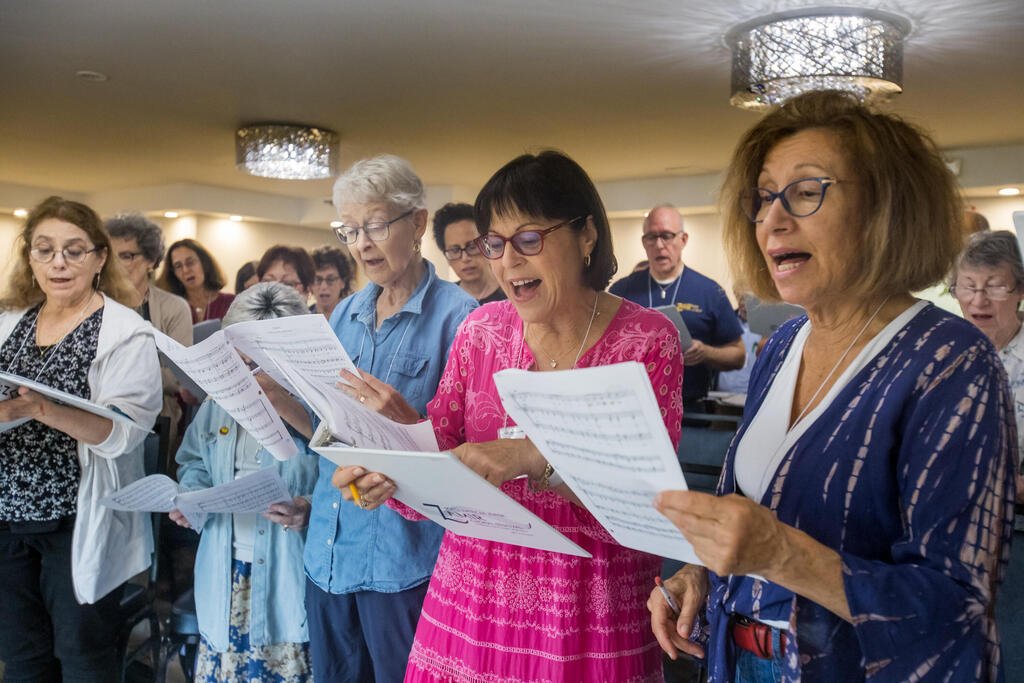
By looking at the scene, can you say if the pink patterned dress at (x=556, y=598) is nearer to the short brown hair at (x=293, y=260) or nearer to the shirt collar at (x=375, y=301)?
the shirt collar at (x=375, y=301)

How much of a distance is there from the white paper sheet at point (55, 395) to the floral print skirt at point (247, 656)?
53 cm

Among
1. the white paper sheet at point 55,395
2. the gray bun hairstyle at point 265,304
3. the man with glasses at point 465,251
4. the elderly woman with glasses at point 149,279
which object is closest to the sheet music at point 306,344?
the white paper sheet at point 55,395

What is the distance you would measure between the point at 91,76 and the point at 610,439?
5326 mm

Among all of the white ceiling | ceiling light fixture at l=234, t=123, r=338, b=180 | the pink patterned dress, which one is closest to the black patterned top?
the pink patterned dress

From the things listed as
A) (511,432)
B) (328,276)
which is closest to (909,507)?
(511,432)

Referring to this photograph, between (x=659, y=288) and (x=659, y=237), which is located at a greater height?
(x=659, y=237)

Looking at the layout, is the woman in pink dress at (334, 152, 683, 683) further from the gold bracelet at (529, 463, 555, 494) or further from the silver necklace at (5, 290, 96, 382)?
the silver necklace at (5, 290, 96, 382)

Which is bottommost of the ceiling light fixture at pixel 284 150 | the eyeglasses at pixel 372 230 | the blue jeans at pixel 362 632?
the blue jeans at pixel 362 632

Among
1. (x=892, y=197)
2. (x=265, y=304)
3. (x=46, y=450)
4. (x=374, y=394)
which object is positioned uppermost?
(x=892, y=197)

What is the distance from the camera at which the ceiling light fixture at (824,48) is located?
3916 mm

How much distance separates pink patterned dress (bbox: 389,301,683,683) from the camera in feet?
4.39

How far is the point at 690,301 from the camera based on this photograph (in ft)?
13.7

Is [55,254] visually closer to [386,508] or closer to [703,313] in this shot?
[386,508]

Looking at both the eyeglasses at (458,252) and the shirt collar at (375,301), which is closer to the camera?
the shirt collar at (375,301)
